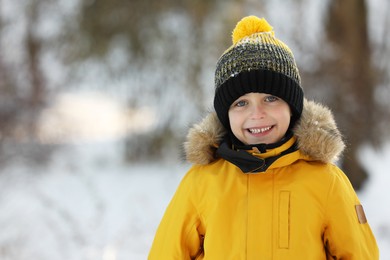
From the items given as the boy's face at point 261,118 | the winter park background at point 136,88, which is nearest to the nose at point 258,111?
the boy's face at point 261,118

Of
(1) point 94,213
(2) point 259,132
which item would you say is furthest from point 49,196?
(2) point 259,132

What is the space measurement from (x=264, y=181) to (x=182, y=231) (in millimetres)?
346

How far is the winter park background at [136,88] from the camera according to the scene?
5770 millimetres

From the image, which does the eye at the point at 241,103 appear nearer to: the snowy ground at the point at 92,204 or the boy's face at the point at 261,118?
the boy's face at the point at 261,118

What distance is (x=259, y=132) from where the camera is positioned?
6.17ft

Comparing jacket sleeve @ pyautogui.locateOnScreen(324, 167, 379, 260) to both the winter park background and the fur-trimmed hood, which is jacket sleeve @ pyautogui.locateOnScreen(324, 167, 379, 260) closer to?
the fur-trimmed hood

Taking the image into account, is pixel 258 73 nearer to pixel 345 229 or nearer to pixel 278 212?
pixel 278 212

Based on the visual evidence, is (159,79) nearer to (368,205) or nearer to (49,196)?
(49,196)

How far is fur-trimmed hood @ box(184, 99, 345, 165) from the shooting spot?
1.85 m

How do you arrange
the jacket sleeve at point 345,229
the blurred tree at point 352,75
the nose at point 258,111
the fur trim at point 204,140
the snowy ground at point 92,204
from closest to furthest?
the jacket sleeve at point 345,229 → the nose at point 258,111 → the fur trim at point 204,140 → the snowy ground at point 92,204 → the blurred tree at point 352,75

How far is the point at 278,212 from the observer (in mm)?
1789

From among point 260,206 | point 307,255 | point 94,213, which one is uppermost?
point 260,206

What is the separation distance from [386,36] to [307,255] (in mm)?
6023

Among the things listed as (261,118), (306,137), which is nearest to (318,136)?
(306,137)
